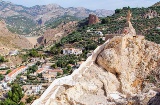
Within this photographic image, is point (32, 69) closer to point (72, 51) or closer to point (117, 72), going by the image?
point (72, 51)

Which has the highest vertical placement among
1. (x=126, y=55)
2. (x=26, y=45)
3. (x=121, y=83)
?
(x=126, y=55)

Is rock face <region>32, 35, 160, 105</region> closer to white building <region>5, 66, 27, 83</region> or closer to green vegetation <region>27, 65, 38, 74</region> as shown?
white building <region>5, 66, 27, 83</region>

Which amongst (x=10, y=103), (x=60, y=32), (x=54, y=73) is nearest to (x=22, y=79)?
(x=54, y=73)

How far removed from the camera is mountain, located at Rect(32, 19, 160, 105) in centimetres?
840

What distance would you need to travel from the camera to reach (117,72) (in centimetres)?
971

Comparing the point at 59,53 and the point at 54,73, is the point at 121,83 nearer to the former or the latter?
the point at 54,73

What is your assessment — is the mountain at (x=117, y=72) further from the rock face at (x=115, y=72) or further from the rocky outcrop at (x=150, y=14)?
the rocky outcrop at (x=150, y=14)

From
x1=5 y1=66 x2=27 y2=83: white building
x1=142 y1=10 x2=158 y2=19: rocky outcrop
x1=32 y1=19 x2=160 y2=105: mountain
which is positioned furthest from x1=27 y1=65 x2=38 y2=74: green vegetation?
x1=32 y1=19 x2=160 y2=105: mountain

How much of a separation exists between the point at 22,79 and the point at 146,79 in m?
41.5

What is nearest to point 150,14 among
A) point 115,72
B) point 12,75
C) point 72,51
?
point 72,51

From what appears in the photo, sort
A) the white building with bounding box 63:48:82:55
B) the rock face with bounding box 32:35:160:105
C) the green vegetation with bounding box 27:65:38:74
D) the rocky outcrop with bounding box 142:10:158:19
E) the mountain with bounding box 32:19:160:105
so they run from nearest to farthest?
the rock face with bounding box 32:35:160:105
the mountain with bounding box 32:19:160:105
the green vegetation with bounding box 27:65:38:74
the white building with bounding box 63:48:82:55
the rocky outcrop with bounding box 142:10:158:19

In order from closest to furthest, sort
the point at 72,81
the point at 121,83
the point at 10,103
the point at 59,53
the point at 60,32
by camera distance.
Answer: the point at 72,81 < the point at 121,83 < the point at 10,103 < the point at 59,53 < the point at 60,32

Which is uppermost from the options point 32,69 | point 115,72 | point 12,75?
point 115,72

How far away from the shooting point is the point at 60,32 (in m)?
119
